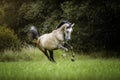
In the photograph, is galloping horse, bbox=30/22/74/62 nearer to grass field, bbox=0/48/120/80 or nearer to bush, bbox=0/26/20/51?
grass field, bbox=0/48/120/80

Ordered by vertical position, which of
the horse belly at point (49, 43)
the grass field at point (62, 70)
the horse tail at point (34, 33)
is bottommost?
the grass field at point (62, 70)

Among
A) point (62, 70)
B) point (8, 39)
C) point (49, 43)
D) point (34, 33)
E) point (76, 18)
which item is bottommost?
point (62, 70)

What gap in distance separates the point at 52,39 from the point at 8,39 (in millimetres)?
1568

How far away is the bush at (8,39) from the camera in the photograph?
11.4 metres

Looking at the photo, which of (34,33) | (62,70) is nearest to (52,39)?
(34,33)

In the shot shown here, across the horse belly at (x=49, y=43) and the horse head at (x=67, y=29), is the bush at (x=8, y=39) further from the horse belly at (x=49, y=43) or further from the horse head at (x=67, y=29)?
the horse head at (x=67, y=29)

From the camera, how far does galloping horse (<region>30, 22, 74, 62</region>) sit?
10.6 m

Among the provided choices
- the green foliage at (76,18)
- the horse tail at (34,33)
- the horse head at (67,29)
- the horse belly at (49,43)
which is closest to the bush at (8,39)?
the green foliage at (76,18)

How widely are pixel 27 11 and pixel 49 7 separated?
59 centimetres

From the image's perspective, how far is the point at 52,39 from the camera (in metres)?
10.8

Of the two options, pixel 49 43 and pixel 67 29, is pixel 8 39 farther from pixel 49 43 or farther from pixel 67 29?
pixel 67 29

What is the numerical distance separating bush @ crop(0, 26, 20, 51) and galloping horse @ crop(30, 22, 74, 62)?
0.64m

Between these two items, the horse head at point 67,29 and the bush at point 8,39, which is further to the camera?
the bush at point 8,39

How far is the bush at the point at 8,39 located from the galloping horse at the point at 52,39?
0.64 meters
